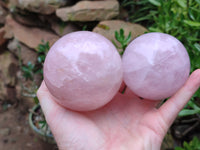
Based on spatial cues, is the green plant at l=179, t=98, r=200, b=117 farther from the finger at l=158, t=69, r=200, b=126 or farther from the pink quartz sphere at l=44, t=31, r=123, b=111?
the pink quartz sphere at l=44, t=31, r=123, b=111

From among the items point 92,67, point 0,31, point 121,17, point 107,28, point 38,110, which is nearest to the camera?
point 92,67

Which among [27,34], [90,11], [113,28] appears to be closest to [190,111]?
[113,28]

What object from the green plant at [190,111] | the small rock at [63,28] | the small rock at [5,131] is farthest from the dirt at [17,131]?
the green plant at [190,111]

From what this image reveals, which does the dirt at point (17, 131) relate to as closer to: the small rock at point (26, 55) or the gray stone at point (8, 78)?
the gray stone at point (8, 78)

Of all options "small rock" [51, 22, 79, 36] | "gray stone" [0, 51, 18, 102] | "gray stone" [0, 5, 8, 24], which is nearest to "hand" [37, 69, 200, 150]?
"small rock" [51, 22, 79, 36]

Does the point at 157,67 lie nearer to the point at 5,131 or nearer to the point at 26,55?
the point at 26,55

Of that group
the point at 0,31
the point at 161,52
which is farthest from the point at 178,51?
the point at 0,31

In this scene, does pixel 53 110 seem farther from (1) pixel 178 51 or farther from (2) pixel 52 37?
(2) pixel 52 37
